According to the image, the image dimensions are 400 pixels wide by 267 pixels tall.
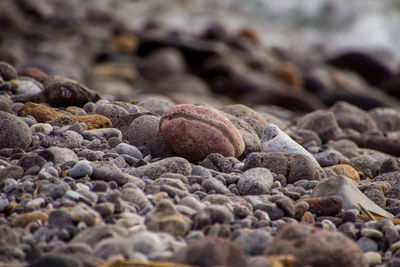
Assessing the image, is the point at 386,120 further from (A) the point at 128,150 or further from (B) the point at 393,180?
(A) the point at 128,150

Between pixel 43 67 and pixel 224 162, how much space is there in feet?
20.8

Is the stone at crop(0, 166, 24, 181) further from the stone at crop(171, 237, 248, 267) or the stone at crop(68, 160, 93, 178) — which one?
the stone at crop(171, 237, 248, 267)

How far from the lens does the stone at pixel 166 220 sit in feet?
7.90

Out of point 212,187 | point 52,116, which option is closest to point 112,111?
point 52,116

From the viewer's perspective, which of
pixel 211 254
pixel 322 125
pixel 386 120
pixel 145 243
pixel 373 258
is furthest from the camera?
pixel 386 120

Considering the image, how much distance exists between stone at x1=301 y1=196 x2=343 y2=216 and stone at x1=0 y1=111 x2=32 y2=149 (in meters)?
1.82

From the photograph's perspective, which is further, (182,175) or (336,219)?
(182,175)

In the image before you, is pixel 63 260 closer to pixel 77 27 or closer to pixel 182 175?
pixel 182 175

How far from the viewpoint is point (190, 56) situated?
12.4 meters

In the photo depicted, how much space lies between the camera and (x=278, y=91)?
9.62 metres

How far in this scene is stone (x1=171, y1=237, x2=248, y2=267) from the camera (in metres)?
2.08

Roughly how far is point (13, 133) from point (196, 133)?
1.18 metres

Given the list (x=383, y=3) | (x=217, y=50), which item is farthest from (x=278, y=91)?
(x=383, y=3)

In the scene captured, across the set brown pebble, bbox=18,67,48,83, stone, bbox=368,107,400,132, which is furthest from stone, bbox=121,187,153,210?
stone, bbox=368,107,400,132
